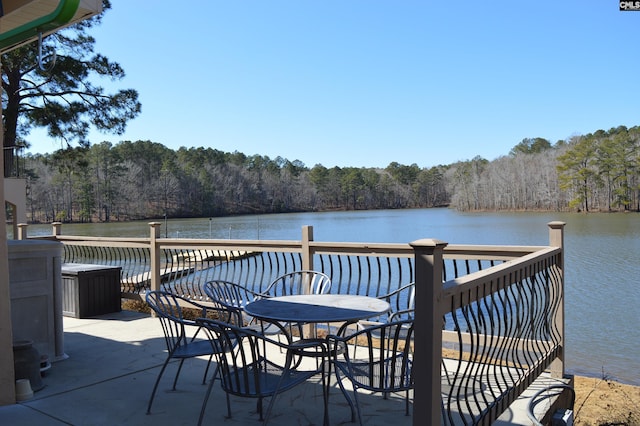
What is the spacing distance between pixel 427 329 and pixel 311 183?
3350 inches

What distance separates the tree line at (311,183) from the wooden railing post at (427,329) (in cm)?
4074

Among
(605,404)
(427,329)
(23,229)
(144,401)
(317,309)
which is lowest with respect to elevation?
(605,404)

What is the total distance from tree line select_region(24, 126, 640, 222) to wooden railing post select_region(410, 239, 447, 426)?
134ft

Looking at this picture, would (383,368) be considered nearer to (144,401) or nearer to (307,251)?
(144,401)

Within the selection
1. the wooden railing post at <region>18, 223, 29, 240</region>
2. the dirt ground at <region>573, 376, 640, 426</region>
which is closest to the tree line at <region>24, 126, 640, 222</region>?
the wooden railing post at <region>18, 223, 29, 240</region>

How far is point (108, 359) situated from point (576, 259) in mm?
17931

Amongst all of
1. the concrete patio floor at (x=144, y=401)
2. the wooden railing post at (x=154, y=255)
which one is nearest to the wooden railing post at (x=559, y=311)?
the concrete patio floor at (x=144, y=401)

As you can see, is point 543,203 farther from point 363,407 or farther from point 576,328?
point 363,407

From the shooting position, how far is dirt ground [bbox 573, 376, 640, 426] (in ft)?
13.9

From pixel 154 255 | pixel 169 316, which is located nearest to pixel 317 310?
pixel 169 316

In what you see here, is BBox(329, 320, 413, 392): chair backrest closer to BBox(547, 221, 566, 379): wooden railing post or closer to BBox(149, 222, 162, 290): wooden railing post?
BBox(547, 221, 566, 379): wooden railing post

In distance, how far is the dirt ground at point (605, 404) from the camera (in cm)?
423

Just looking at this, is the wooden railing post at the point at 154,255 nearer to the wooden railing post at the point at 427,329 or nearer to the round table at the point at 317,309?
the round table at the point at 317,309

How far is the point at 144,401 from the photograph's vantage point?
3.47 metres
